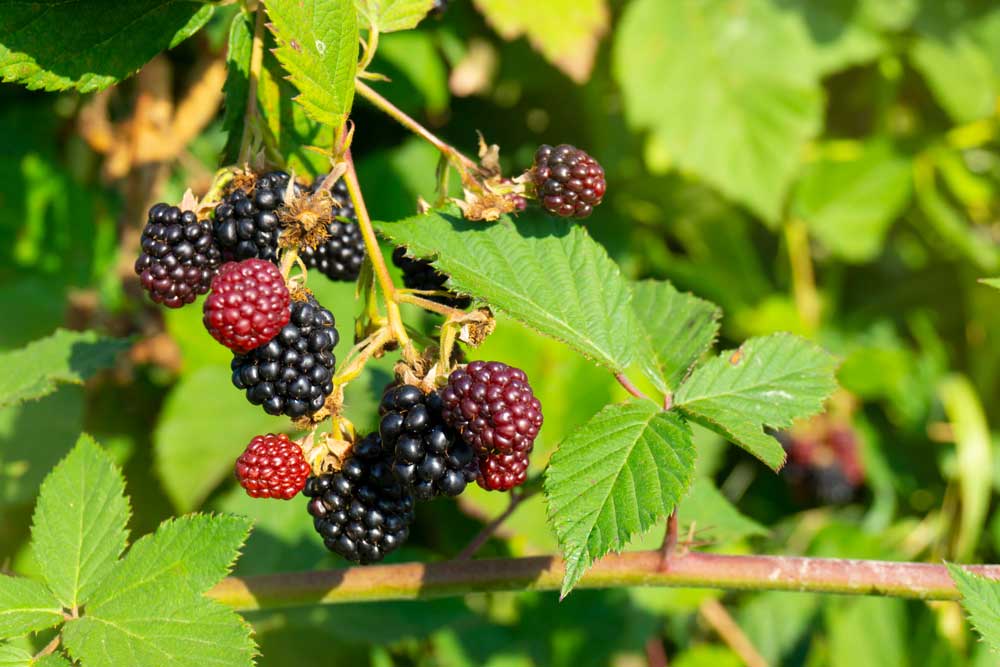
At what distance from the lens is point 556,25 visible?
2.23 m

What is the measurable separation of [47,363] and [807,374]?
3.98 feet

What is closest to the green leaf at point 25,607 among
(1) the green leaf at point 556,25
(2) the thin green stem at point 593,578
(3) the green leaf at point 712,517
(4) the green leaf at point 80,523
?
(4) the green leaf at point 80,523

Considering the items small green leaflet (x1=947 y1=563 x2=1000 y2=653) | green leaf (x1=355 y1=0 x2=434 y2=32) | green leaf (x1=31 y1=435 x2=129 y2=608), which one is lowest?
small green leaflet (x1=947 y1=563 x2=1000 y2=653)

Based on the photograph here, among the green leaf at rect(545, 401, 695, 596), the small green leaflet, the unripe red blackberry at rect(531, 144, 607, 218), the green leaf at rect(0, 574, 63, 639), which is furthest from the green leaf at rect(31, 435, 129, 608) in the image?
the small green leaflet

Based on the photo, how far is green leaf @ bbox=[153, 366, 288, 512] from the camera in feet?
7.46

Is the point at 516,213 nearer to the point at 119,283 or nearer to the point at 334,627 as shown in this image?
the point at 334,627

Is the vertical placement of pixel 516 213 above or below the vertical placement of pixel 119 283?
above

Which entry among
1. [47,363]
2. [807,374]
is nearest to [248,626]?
[47,363]

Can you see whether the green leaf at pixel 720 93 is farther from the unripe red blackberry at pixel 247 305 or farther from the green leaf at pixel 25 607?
the green leaf at pixel 25 607

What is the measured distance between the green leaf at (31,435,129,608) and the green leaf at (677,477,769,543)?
0.89m

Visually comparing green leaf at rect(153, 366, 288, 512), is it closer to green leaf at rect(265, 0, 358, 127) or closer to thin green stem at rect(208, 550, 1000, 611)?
thin green stem at rect(208, 550, 1000, 611)

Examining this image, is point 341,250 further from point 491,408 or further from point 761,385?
point 761,385

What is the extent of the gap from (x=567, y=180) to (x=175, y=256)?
1.61 feet

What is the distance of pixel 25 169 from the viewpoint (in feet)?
8.25
